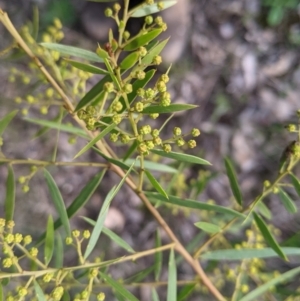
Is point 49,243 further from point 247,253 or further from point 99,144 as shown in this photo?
point 247,253

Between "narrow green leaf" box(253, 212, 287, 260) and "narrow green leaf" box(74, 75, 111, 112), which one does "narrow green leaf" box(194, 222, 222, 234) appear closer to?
"narrow green leaf" box(253, 212, 287, 260)

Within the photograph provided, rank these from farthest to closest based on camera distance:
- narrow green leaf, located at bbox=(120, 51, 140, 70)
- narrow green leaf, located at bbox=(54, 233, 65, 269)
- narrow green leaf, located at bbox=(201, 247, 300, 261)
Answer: narrow green leaf, located at bbox=(54, 233, 65, 269) → narrow green leaf, located at bbox=(201, 247, 300, 261) → narrow green leaf, located at bbox=(120, 51, 140, 70)

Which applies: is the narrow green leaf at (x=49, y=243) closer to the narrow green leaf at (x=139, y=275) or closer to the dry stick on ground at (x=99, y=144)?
the dry stick on ground at (x=99, y=144)

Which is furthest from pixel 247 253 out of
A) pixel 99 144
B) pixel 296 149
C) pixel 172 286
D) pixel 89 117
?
pixel 89 117

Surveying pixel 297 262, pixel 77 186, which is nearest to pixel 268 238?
pixel 297 262

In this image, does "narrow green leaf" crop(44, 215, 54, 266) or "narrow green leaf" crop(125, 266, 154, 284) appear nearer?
"narrow green leaf" crop(44, 215, 54, 266)

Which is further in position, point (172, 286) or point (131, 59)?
point (172, 286)

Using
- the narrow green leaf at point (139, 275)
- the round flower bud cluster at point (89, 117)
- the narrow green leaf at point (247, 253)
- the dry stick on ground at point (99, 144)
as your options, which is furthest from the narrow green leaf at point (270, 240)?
the round flower bud cluster at point (89, 117)

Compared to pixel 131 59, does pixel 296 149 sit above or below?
below

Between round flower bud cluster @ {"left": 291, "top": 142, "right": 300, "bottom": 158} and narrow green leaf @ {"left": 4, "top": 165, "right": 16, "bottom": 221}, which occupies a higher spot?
round flower bud cluster @ {"left": 291, "top": 142, "right": 300, "bottom": 158}

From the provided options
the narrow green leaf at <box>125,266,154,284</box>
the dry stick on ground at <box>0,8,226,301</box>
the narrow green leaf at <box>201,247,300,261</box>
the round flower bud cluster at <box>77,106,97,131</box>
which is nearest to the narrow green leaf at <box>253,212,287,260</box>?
the narrow green leaf at <box>201,247,300,261</box>
